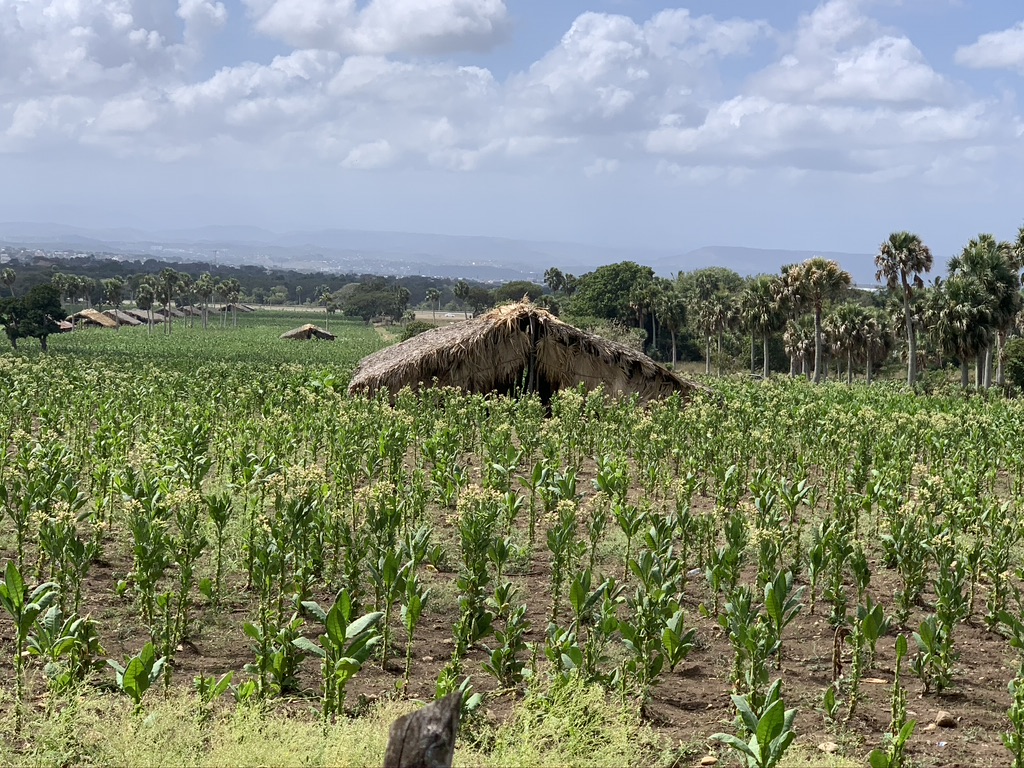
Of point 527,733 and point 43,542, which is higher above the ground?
point 43,542

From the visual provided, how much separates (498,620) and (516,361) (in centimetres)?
1474

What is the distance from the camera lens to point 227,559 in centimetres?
949

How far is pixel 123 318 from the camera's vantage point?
116m

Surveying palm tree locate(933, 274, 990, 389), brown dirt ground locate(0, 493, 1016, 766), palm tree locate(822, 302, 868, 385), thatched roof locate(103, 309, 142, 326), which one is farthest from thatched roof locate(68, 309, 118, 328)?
brown dirt ground locate(0, 493, 1016, 766)

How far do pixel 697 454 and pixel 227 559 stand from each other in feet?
24.8

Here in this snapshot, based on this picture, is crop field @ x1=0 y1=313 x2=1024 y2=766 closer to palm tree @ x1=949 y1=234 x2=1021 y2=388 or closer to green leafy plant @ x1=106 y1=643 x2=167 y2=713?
green leafy plant @ x1=106 y1=643 x2=167 y2=713

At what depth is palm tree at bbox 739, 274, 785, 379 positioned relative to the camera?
203 feet

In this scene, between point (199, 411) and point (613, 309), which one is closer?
point (199, 411)

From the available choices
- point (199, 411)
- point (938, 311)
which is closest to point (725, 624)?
point (199, 411)

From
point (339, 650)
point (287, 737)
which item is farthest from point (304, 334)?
point (287, 737)

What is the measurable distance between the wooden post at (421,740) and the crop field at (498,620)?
0.93m

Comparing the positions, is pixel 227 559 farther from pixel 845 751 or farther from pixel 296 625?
pixel 845 751

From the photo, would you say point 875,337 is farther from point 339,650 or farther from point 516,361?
point 339,650

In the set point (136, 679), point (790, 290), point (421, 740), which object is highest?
point (790, 290)
